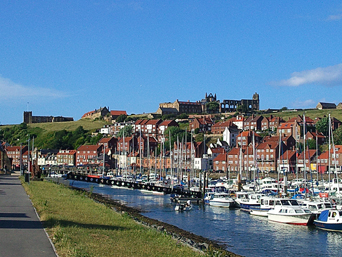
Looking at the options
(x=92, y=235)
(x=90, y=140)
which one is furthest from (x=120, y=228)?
(x=90, y=140)

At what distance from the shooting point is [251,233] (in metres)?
36.5

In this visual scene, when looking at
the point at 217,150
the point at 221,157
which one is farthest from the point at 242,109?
the point at 221,157

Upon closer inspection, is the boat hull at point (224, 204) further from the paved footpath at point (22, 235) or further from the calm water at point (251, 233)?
the paved footpath at point (22, 235)

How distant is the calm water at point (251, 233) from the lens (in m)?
30.2

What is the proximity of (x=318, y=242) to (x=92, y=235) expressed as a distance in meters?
18.8

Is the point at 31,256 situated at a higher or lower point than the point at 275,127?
lower

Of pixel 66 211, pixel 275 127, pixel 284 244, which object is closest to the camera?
pixel 66 211

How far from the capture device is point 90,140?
7539 inches

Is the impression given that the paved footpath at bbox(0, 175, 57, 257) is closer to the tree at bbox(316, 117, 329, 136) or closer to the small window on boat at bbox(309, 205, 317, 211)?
the small window on boat at bbox(309, 205, 317, 211)

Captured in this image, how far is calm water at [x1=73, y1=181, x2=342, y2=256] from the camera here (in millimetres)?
30250

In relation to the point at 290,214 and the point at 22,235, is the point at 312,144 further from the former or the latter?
the point at 22,235

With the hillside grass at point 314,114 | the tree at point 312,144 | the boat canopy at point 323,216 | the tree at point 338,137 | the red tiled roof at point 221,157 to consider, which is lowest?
the boat canopy at point 323,216

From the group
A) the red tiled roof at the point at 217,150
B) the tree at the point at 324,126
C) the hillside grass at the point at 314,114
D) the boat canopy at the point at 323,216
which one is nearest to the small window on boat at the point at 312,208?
the boat canopy at the point at 323,216

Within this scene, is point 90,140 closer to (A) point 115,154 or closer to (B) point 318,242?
(A) point 115,154
